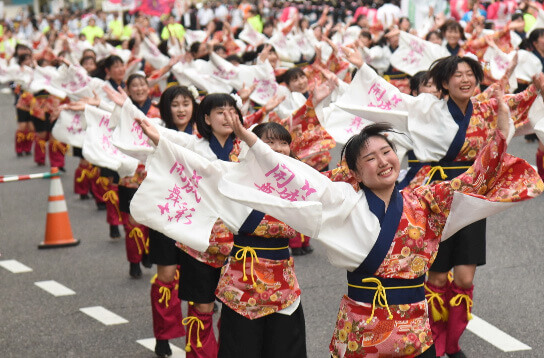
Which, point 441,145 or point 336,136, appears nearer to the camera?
point 441,145

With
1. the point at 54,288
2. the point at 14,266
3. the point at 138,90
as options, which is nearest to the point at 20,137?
the point at 14,266

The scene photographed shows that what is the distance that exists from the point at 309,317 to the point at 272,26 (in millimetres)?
14379

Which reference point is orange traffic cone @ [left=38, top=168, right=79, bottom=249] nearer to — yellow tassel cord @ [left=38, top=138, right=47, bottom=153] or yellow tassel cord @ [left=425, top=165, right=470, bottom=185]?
yellow tassel cord @ [left=425, top=165, right=470, bottom=185]

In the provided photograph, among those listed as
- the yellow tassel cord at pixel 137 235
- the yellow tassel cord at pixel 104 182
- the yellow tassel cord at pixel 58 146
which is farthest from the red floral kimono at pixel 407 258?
the yellow tassel cord at pixel 58 146

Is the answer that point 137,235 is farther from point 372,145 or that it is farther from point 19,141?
point 19,141

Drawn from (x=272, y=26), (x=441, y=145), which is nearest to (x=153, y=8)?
(x=272, y=26)

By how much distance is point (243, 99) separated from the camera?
711cm

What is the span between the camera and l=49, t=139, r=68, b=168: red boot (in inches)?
500

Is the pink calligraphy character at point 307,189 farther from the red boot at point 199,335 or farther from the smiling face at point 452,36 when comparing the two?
the smiling face at point 452,36

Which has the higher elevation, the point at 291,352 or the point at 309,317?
the point at 291,352

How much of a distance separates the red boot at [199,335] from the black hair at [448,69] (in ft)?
6.13

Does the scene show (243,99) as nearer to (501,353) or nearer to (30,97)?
(501,353)

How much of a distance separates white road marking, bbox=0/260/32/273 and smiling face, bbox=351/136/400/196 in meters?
4.83

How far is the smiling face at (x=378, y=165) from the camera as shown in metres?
4.15
